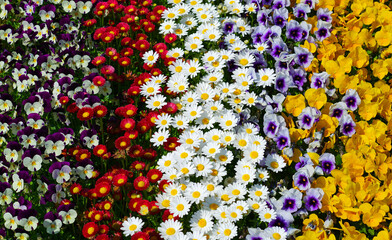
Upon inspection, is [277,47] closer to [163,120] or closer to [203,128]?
[203,128]

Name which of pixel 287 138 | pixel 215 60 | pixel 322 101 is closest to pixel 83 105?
pixel 215 60

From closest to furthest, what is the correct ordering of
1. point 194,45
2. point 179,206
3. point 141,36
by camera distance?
point 179,206 < point 194,45 < point 141,36

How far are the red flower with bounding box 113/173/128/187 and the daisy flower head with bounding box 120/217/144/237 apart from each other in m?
0.28

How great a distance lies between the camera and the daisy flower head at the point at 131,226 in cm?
299

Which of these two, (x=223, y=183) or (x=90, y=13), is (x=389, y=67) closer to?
(x=223, y=183)

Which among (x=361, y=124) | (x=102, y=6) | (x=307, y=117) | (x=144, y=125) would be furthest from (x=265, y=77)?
(x=102, y=6)

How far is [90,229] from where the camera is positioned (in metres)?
3.03

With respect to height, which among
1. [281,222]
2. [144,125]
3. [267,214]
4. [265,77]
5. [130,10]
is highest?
[130,10]

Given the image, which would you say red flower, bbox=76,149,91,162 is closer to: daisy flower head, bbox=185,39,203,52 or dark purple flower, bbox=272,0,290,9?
daisy flower head, bbox=185,39,203,52

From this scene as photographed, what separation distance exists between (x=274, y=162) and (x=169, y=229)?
95 centimetres

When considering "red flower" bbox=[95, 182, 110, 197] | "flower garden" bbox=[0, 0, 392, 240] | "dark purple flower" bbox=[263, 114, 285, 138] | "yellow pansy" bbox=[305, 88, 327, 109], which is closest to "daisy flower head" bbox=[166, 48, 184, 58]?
"flower garden" bbox=[0, 0, 392, 240]

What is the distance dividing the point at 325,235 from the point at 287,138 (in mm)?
749

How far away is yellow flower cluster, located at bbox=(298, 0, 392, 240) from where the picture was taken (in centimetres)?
313

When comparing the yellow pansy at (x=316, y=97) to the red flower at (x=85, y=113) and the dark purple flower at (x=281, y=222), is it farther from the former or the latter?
Result: the red flower at (x=85, y=113)
